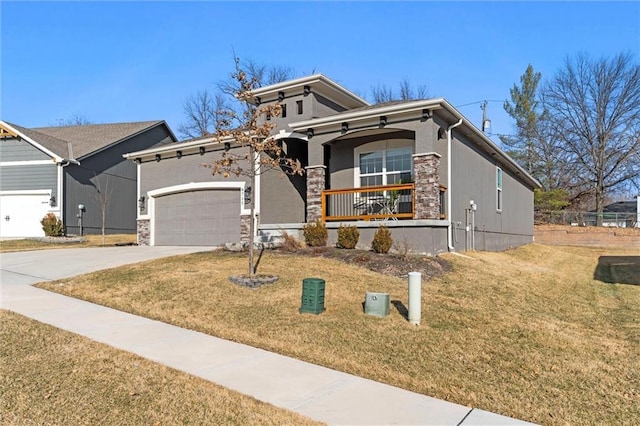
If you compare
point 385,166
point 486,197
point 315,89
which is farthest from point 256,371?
point 486,197

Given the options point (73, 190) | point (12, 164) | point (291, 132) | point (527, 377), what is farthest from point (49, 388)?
point (12, 164)

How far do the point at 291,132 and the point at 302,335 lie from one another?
9.61 meters

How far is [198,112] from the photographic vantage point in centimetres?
3806

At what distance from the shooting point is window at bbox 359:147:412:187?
45.0 feet

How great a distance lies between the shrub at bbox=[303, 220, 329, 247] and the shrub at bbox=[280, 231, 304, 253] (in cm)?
27

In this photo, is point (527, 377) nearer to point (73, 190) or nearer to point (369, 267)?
point (369, 267)

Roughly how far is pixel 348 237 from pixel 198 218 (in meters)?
7.06

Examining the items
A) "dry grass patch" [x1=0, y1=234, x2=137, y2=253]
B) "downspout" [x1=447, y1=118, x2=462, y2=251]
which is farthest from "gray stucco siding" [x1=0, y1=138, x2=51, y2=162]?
"downspout" [x1=447, y1=118, x2=462, y2=251]

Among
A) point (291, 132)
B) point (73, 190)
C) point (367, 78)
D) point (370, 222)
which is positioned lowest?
point (370, 222)

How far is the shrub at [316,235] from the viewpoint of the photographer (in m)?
12.3

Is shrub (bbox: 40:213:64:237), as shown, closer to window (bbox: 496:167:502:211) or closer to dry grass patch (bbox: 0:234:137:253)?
dry grass patch (bbox: 0:234:137:253)

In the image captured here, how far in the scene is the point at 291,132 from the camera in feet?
47.3

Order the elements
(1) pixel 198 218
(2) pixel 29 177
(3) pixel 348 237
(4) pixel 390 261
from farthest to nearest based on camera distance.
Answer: (2) pixel 29 177 < (1) pixel 198 218 < (3) pixel 348 237 < (4) pixel 390 261

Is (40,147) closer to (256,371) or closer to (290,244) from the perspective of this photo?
(290,244)
